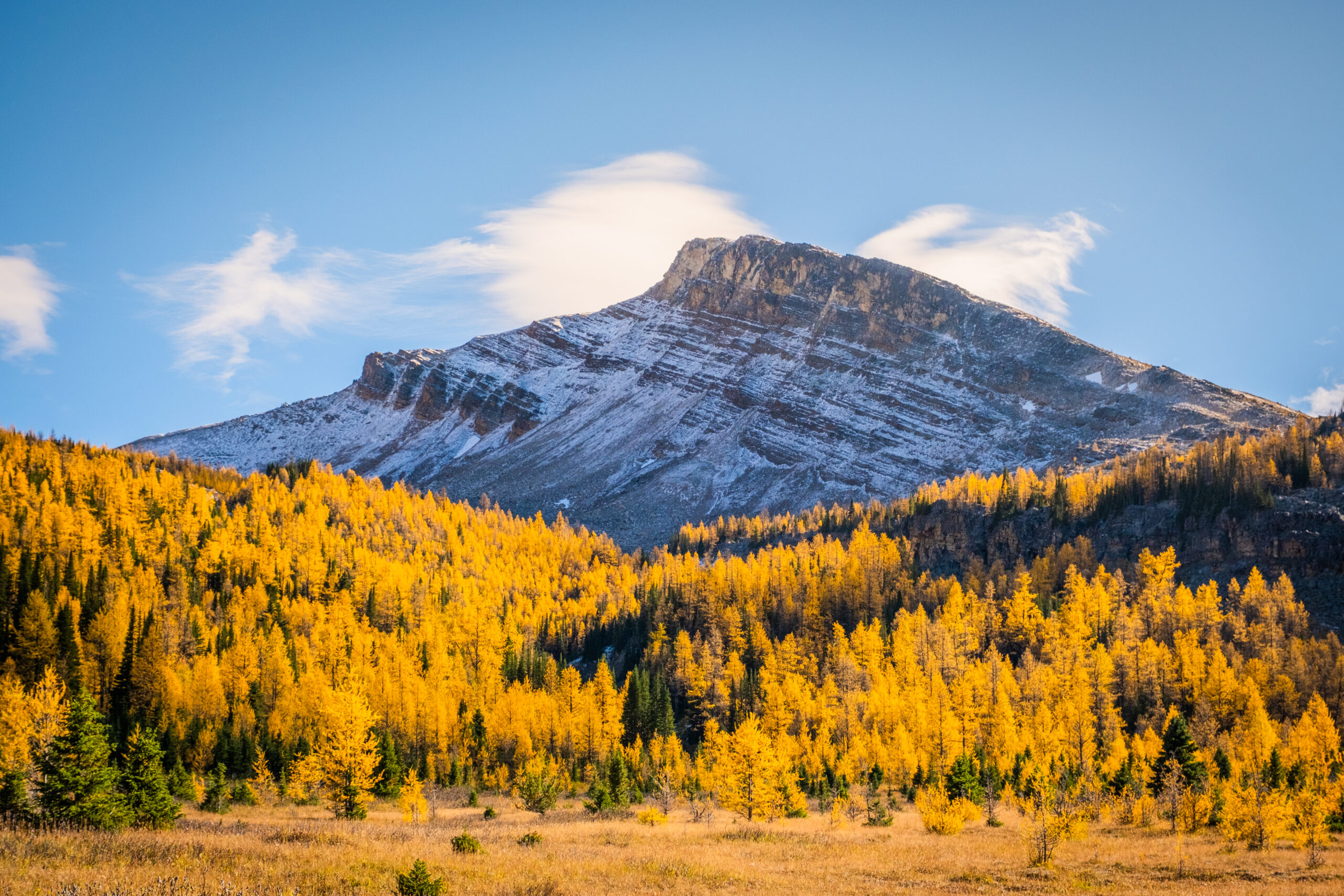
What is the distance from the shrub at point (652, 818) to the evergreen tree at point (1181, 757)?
28554 mm

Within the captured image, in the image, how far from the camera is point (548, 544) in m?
182

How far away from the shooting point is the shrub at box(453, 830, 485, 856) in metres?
31.8

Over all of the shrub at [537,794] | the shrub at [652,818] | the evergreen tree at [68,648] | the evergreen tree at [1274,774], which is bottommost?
the shrub at [537,794]

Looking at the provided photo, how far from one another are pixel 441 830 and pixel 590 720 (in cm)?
3991

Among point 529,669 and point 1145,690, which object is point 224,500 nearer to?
point 529,669

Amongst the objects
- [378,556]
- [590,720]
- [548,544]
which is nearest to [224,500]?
[378,556]

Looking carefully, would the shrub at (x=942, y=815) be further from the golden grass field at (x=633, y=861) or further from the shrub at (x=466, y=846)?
the shrub at (x=466, y=846)

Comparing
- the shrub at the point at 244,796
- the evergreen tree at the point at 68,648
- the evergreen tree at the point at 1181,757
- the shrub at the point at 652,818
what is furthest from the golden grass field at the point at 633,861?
the evergreen tree at the point at 68,648

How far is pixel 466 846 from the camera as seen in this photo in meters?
32.1

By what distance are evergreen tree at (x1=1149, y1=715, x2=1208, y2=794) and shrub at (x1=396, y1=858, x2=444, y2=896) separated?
4499cm

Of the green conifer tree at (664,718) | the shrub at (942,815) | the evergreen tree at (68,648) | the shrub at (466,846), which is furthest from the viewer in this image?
the green conifer tree at (664,718)

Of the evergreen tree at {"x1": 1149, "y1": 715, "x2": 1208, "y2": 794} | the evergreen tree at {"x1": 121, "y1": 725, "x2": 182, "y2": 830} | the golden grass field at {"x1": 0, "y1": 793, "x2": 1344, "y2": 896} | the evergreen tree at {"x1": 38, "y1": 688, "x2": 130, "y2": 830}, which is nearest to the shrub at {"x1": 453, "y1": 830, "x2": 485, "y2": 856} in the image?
the golden grass field at {"x1": 0, "y1": 793, "x2": 1344, "y2": 896}

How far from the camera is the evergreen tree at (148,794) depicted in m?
A: 37.3

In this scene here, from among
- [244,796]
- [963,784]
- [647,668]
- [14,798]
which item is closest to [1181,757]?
[963,784]
